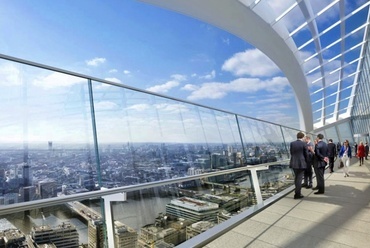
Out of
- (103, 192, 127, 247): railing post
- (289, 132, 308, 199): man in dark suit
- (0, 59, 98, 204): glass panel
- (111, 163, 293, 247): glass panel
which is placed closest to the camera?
(0, 59, 98, 204): glass panel

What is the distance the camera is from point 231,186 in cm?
404

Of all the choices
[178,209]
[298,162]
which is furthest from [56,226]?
[298,162]

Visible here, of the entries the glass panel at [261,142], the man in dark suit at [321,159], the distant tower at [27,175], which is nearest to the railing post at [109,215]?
the distant tower at [27,175]

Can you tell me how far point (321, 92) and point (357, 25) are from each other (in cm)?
1122

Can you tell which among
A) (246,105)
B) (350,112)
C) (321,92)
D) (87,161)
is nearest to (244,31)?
(87,161)

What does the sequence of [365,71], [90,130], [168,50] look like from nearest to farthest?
[90,130] → [365,71] → [168,50]

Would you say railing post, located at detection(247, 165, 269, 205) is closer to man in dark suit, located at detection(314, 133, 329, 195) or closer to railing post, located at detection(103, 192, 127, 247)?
man in dark suit, located at detection(314, 133, 329, 195)

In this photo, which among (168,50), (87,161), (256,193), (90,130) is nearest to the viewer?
(87,161)

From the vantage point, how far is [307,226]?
3355 mm

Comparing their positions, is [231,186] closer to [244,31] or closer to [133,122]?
[133,122]

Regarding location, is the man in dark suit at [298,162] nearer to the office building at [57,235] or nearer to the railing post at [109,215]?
the railing post at [109,215]

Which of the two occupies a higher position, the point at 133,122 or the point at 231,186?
the point at 133,122

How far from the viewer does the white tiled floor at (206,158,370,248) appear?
279 cm

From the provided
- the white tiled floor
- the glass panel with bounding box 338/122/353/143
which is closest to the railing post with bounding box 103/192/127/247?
the white tiled floor
